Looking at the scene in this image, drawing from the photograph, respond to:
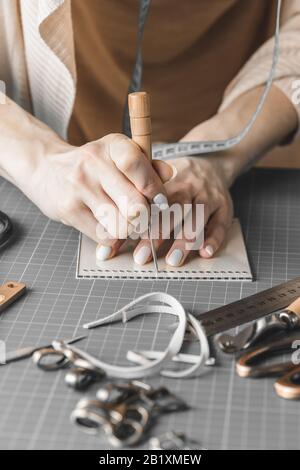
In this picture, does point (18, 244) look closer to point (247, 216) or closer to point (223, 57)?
point (247, 216)

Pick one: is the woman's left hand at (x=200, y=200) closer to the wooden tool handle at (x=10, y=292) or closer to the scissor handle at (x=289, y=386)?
the wooden tool handle at (x=10, y=292)

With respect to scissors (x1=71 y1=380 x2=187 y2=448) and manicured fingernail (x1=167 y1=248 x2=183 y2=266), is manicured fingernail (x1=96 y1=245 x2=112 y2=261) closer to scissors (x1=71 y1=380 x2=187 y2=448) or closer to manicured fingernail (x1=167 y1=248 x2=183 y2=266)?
manicured fingernail (x1=167 y1=248 x2=183 y2=266)

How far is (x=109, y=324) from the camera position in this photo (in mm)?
1028

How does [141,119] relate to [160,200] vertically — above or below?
above

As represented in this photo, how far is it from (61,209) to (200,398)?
41cm

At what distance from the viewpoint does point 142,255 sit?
1.17 meters

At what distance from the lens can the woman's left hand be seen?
46.2 inches

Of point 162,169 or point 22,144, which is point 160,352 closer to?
point 162,169

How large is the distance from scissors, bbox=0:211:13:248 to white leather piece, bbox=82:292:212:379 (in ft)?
0.90

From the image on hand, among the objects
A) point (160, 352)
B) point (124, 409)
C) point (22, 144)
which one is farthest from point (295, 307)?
point (22, 144)

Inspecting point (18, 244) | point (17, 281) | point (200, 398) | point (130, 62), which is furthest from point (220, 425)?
point (130, 62)

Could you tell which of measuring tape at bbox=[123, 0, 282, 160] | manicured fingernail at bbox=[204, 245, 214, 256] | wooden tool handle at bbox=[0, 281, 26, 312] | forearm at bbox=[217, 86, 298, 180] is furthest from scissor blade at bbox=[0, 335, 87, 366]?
forearm at bbox=[217, 86, 298, 180]

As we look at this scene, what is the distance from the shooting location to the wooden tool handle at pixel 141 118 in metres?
1.01

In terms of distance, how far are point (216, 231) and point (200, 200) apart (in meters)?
0.06
